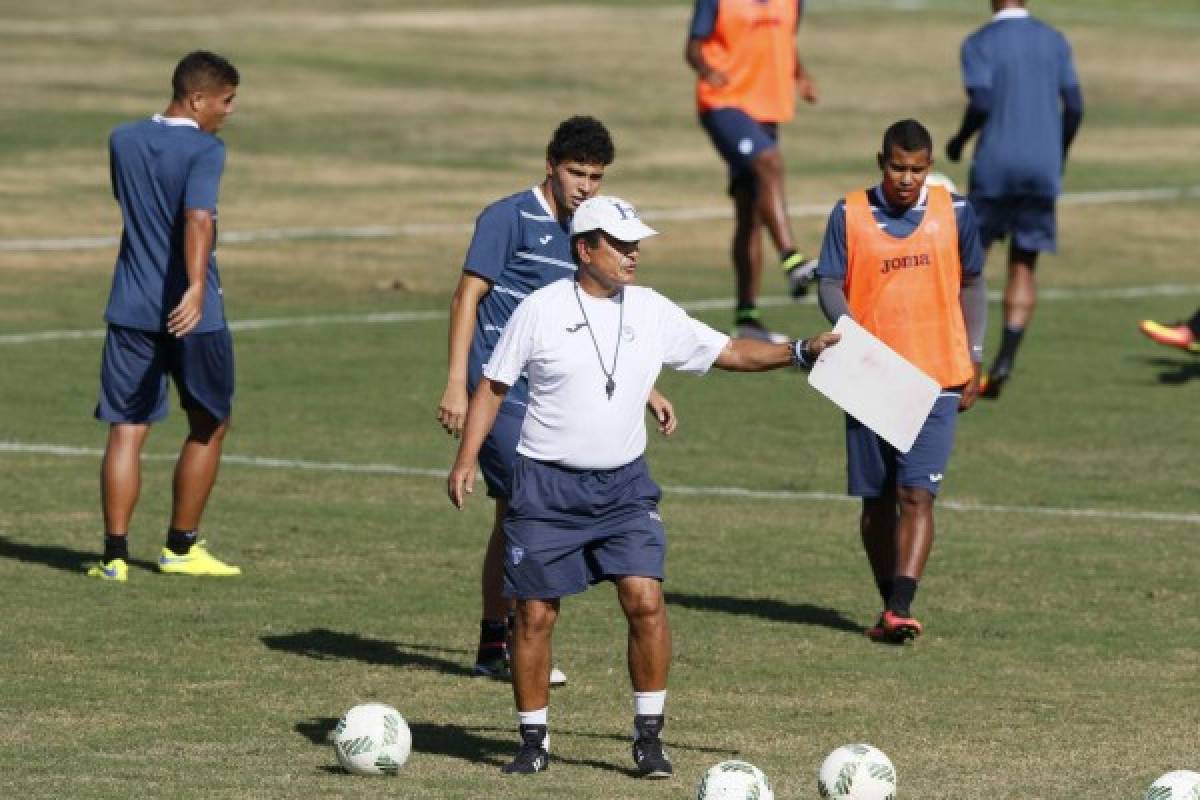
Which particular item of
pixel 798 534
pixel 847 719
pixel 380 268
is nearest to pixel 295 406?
pixel 798 534

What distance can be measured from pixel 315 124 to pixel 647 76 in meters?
6.78

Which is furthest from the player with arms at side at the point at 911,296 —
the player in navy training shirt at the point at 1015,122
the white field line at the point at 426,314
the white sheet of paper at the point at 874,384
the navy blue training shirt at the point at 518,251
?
the white field line at the point at 426,314

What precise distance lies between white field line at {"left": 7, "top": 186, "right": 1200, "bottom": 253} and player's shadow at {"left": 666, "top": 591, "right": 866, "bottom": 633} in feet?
42.6

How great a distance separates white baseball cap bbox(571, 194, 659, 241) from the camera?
1040 centimetres

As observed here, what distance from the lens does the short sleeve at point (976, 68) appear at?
20109 mm

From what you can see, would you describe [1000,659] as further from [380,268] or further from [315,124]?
[315,124]

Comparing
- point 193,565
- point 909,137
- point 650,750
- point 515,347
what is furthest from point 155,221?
point 650,750

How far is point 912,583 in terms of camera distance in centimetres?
1328

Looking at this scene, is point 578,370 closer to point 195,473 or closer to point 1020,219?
point 195,473

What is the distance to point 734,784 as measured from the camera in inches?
377

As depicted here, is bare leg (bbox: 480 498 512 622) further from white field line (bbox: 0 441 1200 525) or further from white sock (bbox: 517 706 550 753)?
white field line (bbox: 0 441 1200 525)

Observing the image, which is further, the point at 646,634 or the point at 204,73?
the point at 204,73

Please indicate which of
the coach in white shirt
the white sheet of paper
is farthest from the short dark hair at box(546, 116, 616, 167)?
the white sheet of paper

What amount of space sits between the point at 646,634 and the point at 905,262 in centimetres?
340
